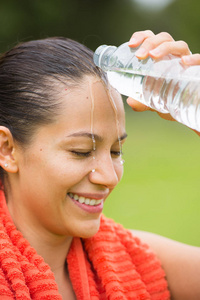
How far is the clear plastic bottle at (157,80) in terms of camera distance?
1.68 meters

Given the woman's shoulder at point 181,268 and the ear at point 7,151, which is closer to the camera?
the ear at point 7,151

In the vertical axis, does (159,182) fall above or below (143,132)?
below

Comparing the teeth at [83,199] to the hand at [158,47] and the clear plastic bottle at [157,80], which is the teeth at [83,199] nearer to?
the clear plastic bottle at [157,80]

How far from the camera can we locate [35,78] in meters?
2.00

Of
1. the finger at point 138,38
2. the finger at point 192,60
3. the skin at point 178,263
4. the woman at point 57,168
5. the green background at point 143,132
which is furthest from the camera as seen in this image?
the green background at point 143,132

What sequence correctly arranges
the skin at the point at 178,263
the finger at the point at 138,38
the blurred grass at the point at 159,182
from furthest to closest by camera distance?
the blurred grass at the point at 159,182, the skin at the point at 178,263, the finger at the point at 138,38

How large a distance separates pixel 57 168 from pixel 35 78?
374 millimetres

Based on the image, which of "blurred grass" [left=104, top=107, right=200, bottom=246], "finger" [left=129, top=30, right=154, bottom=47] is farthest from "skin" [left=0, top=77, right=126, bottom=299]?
"blurred grass" [left=104, top=107, right=200, bottom=246]

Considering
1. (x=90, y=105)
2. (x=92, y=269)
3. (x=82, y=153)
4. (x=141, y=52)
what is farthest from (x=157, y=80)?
(x=92, y=269)

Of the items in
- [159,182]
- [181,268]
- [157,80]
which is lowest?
[159,182]

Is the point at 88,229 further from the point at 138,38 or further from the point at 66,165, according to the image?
the point at 138,38

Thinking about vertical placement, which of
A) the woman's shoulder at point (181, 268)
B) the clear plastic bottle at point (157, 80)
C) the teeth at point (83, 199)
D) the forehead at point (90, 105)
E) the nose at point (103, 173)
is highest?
the clear plastic bottle at point (157, 80)

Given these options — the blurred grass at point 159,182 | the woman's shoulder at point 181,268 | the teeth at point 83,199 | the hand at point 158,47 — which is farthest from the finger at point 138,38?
the blurred grass at point 159,182

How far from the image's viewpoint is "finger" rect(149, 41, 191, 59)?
168 centimetres
